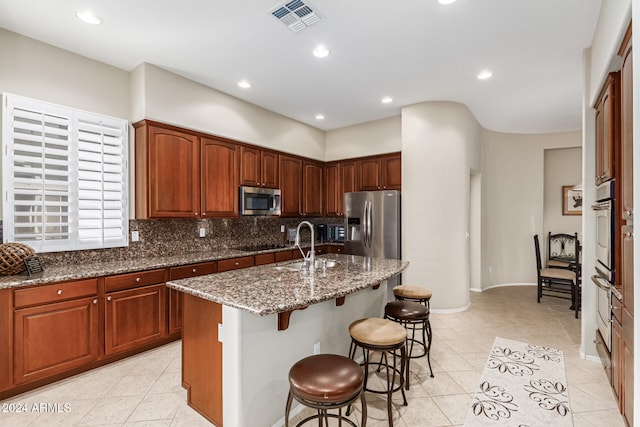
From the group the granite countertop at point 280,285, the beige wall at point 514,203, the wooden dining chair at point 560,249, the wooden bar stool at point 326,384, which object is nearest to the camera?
the wooden bar stool at point 326,384

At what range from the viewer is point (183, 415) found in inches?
82.0

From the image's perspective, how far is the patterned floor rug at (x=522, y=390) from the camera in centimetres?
205

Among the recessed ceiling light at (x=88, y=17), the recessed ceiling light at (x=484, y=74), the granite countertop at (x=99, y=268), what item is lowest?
the granite countertop at (x=99, y=268)

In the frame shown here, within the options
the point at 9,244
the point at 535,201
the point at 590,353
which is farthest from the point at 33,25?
the point at 535,201

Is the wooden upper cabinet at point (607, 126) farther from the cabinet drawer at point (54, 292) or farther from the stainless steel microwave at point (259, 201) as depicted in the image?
the cabinet drawer at point (54, 292)

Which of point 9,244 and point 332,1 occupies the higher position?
point 332,1

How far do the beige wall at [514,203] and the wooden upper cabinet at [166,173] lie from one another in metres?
5.22

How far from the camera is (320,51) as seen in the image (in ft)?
9.76

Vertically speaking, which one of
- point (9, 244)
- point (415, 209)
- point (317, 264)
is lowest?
point (317, 264)

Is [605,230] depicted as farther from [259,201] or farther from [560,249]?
[560,249]

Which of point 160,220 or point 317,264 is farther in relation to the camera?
point 160,220

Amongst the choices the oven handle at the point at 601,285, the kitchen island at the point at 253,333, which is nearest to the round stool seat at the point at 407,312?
the kitchen island at the point at 253,333

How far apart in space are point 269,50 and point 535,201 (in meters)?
5.63

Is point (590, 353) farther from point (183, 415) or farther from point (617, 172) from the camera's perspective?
point (183, 415)
